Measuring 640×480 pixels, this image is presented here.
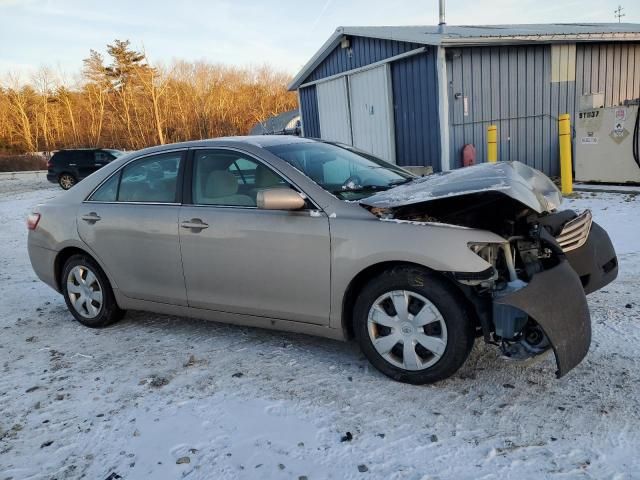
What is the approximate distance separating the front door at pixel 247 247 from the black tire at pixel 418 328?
0.94ft

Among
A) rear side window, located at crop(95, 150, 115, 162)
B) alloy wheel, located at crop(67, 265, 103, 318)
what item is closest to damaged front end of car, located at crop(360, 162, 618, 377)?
alloy wheel, located at crop(67, 265, 103, 318)

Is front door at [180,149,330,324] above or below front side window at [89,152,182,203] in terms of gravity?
below

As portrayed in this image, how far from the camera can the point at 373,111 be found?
12.8m

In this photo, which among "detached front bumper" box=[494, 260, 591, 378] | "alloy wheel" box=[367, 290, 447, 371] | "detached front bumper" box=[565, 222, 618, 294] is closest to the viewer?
"detached front bumper" box=[494, 260, 591, 378]

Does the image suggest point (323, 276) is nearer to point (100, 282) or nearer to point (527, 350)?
point (527, 350)

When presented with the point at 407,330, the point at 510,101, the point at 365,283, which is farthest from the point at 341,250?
the point at 510,101

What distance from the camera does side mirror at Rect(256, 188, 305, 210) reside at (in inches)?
126

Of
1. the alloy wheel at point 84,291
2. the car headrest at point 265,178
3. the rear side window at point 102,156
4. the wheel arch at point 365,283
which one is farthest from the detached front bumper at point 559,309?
the rear side window at point 102,156

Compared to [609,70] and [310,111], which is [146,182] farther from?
[310,111]

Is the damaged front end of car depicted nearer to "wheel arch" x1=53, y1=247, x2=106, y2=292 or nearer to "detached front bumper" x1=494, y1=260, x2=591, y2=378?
"detached front bumper" x1=494, y1=260, x2=591, y2=378

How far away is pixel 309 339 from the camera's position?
3895 mm

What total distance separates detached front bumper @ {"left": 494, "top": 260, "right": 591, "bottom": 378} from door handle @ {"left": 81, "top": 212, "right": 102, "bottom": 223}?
3.25m

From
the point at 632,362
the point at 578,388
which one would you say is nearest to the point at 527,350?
the point at 578,388

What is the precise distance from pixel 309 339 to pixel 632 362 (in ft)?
7.08
